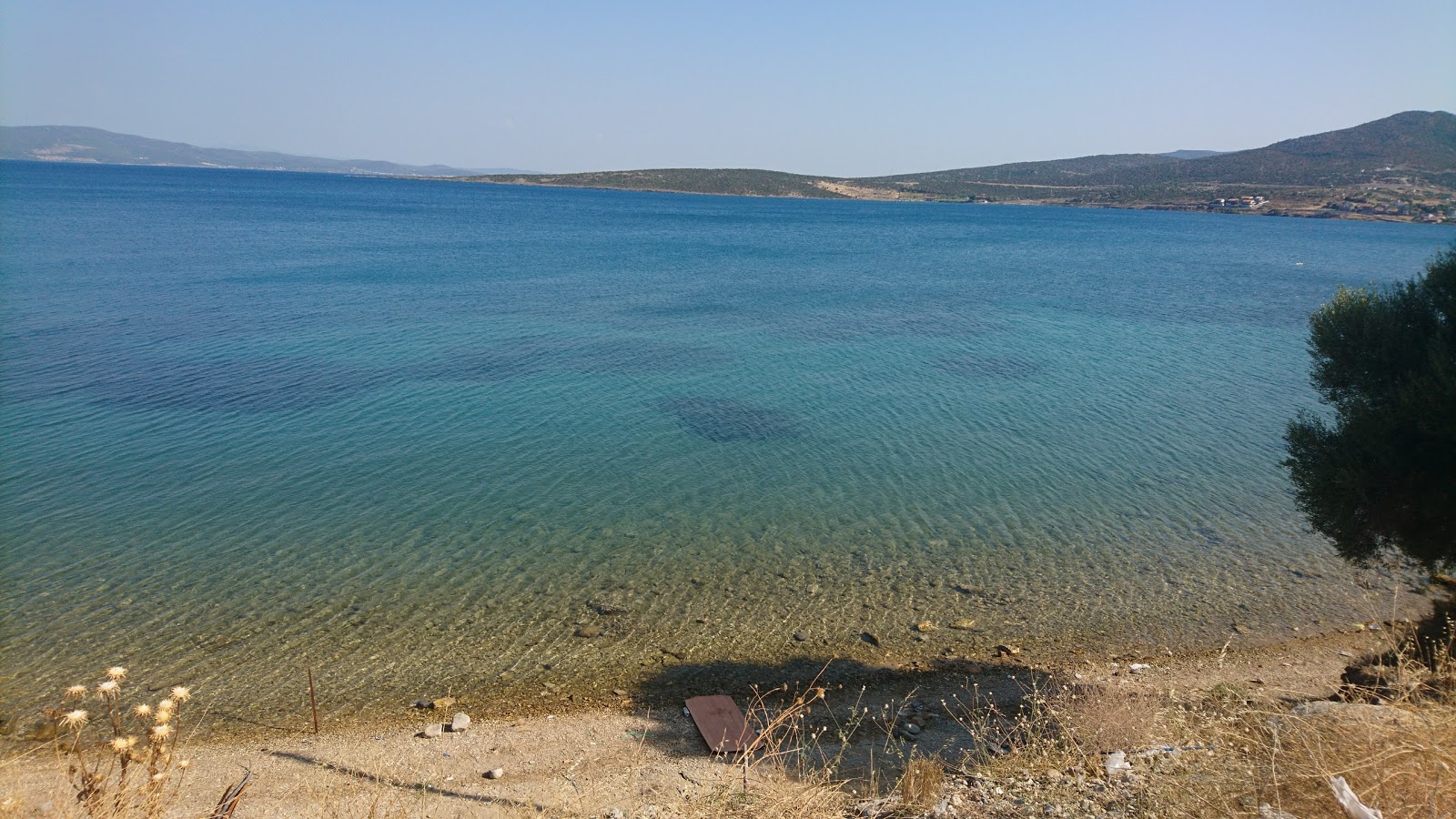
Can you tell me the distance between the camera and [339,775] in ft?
28.4

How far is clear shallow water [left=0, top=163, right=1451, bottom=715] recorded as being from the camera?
12.1 m

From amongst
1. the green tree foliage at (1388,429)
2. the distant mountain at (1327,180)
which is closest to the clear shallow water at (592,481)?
the green tree foliage at (1388,429)

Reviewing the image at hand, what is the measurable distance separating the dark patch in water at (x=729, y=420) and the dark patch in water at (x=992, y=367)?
9.08 metres

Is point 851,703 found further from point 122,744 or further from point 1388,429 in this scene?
point 122,744

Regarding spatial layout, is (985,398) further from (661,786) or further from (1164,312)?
(1164,312)

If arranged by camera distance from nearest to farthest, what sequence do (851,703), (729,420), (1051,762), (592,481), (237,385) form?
(1051,762), (851,703), (592,481), (729,420), (237,385)

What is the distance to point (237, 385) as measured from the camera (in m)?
23.3

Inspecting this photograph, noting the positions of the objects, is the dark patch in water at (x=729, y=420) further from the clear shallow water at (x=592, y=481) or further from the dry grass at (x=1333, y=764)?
the dry grass at (x=1333, y=764)

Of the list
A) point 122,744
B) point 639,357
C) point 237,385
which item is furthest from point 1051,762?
point 237,385

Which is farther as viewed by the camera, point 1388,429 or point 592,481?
point 592,481

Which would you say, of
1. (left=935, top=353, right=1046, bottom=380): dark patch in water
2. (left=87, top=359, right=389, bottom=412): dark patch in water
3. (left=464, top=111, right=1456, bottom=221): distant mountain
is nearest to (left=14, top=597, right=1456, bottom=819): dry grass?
(left=87, top=359, right=389, bottom=412): dark patch in water

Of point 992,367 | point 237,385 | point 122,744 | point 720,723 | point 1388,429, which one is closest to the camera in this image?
point 122,744

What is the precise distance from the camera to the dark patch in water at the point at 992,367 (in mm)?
28531

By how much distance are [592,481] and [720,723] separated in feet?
27.8
